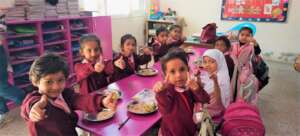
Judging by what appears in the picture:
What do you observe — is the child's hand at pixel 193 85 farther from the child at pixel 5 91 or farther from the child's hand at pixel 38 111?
the child at pixel 5 91

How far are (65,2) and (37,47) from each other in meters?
0.73

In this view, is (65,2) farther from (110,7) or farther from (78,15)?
Result: (110,7)

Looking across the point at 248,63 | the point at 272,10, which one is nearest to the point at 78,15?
the point at 248,63

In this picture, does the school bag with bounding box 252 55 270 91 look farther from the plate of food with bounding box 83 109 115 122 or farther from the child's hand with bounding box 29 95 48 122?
the child's hand with bounding box 29 95 48 122

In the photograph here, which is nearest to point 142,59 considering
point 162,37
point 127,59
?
point 127,59

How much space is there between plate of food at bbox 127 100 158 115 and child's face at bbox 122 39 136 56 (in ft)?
2.73

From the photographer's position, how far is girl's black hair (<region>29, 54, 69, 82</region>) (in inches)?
43.8

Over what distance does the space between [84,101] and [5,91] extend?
164 centimetres

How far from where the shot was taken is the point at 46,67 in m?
1.12

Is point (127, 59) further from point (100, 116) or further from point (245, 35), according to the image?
point (245, 35)

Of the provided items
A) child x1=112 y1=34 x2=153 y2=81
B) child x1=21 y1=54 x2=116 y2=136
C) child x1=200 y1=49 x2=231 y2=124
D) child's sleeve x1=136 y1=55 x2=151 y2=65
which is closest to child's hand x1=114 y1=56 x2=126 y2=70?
child x1=112 y1=34 x2=153 y2=81

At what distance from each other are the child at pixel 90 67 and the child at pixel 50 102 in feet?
1.71

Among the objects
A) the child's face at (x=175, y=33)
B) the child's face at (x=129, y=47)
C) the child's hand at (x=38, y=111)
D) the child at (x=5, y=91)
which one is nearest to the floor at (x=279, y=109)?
the child at (x=5, y=91)

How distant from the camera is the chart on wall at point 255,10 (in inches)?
168
